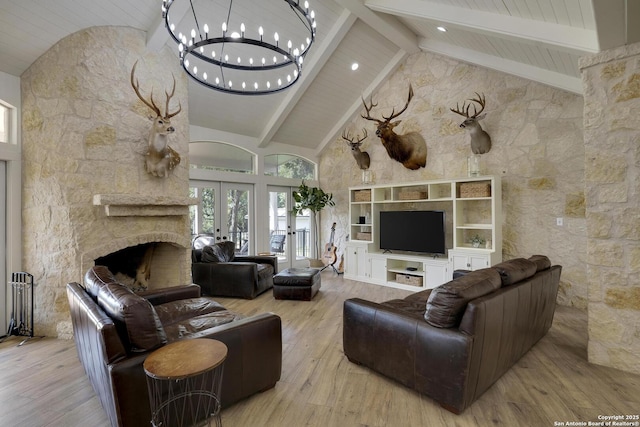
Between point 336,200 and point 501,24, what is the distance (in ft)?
15.0

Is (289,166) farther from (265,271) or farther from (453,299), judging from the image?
(453,299)

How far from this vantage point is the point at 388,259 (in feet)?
18.9

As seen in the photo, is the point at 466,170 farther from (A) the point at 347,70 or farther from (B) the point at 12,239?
(B) the point at 12,239

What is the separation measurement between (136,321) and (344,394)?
1532 millimetres

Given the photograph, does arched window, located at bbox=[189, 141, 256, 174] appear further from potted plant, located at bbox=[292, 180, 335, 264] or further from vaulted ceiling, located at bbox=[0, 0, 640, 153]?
potted plant, located at bbox=[292, 180, 335, 264]

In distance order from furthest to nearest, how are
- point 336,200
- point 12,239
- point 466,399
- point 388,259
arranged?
point 336,200 → point 388,259 → point 12,239 → point 466,399

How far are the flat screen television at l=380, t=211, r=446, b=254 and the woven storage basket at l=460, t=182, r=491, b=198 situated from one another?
496 millimetres

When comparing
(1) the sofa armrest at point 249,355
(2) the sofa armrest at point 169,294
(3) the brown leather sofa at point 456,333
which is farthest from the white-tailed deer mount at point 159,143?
(3) the brown leather sofa at point 456,333

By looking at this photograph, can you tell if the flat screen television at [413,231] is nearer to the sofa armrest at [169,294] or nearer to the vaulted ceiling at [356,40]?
the vaulted ceiling at [356,40]

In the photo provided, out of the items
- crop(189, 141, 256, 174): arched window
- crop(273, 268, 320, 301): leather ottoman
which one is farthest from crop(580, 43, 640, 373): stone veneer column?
crop(189, 141, 256, 174): arched window

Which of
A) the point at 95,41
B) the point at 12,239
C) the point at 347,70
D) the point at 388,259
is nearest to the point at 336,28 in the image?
the point at 347,70

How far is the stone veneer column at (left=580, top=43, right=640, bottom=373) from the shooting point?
250 cm

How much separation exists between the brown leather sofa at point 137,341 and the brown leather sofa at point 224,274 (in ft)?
6.47

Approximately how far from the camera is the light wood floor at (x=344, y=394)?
2.06 metres
